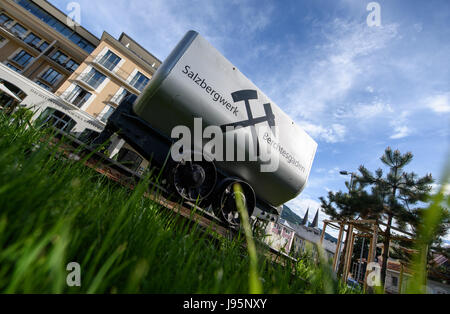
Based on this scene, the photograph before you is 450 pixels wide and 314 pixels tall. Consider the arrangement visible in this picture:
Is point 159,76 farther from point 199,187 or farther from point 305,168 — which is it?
point 305,168

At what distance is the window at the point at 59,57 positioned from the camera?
1268 inches

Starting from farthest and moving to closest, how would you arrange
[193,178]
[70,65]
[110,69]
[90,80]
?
1. [70,65]
2. [110,69]
3. [90,80]
4. [193,178]

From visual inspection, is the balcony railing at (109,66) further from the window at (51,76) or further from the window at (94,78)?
the window at (51,76)

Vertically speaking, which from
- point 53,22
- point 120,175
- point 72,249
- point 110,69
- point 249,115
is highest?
point 53,22

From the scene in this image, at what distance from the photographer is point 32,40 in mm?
32344

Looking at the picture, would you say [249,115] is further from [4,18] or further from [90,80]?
[4,18]

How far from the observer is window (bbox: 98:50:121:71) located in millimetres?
26103

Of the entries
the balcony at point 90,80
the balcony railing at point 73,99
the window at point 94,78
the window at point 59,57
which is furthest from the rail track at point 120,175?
the window at point 59,57

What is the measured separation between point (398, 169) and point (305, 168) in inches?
658

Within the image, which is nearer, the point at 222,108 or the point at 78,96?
the point at 222,108

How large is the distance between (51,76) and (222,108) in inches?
1571

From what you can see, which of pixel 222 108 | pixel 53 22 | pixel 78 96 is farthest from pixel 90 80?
pixel 222 108

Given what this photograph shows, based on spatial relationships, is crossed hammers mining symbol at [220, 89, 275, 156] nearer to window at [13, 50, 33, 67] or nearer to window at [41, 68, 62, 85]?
window at [41, 68, 62, 85]
